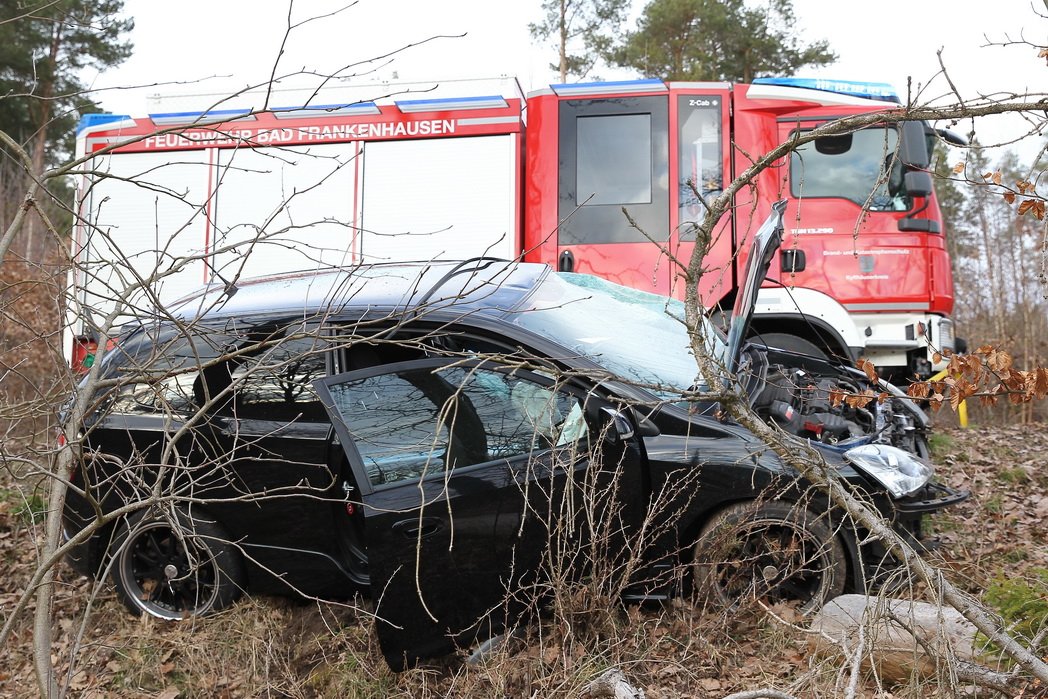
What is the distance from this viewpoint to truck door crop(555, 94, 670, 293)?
8.07 m

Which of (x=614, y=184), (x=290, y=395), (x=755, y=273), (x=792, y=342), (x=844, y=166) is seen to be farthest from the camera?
(x=614, y=184)

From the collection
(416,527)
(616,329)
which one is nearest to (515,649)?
(416,527)

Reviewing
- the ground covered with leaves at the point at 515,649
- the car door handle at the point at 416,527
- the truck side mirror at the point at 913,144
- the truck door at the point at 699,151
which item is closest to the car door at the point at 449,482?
the car door handle at the point at 416,527

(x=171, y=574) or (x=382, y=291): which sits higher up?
(x=382, y=291)

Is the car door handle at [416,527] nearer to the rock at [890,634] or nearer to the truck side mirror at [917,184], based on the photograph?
the rock at [890,634]

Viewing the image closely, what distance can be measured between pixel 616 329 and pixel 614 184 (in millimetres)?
3854

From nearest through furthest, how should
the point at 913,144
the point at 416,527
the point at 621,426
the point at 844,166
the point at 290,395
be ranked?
the point at 416,527, the point at 621,426, the point at 290,395, the point at 913,144, the point at 844,166

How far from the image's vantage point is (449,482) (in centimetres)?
373

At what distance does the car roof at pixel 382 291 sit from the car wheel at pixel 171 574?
3.80 ft

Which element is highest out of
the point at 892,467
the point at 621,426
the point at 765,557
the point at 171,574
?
the point at 621,426

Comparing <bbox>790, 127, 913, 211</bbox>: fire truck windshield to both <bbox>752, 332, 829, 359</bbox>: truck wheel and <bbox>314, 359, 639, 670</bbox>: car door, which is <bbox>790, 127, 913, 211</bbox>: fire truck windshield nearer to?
<bbox>752, 332, 829, 359</bbox>: truck wheel

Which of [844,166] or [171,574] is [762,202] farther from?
[171,574]

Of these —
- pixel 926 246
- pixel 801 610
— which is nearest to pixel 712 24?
pixel 926 246

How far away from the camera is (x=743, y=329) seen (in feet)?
15.0
